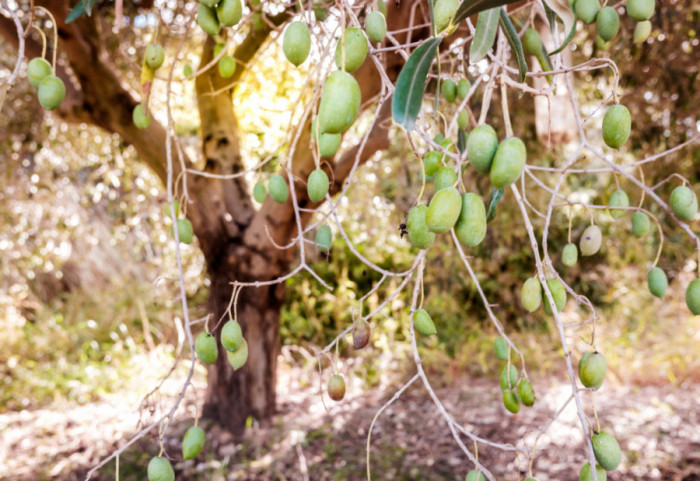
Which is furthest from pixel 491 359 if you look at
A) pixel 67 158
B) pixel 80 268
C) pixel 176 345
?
pixel 80 268

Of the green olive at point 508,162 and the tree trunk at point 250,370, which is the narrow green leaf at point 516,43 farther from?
the tree trunk at point 250,370

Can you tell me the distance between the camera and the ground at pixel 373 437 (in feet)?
7.88

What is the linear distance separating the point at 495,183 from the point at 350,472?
2200mm

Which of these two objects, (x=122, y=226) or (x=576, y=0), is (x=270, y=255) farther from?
(x=122, y=226)

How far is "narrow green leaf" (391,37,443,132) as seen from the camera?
52 cm

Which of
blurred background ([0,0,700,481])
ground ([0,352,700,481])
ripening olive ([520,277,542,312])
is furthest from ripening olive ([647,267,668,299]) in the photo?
ground ([0,352,700,481])

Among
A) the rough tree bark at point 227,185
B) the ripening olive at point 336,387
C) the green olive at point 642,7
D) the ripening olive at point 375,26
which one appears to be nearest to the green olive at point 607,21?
the green olive at point 642,7

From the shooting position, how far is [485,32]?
1.95 ft

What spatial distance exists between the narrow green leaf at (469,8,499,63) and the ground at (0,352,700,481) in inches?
74.9

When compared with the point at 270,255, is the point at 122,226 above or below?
above

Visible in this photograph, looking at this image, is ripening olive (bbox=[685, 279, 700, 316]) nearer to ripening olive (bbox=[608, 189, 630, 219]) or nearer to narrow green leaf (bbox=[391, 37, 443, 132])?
ripening olive (bbox=[608, 189, 630, 219])

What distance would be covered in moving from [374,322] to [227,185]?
944 millimetres

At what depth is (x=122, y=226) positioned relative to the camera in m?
4.01

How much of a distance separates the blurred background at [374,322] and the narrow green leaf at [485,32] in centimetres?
139
